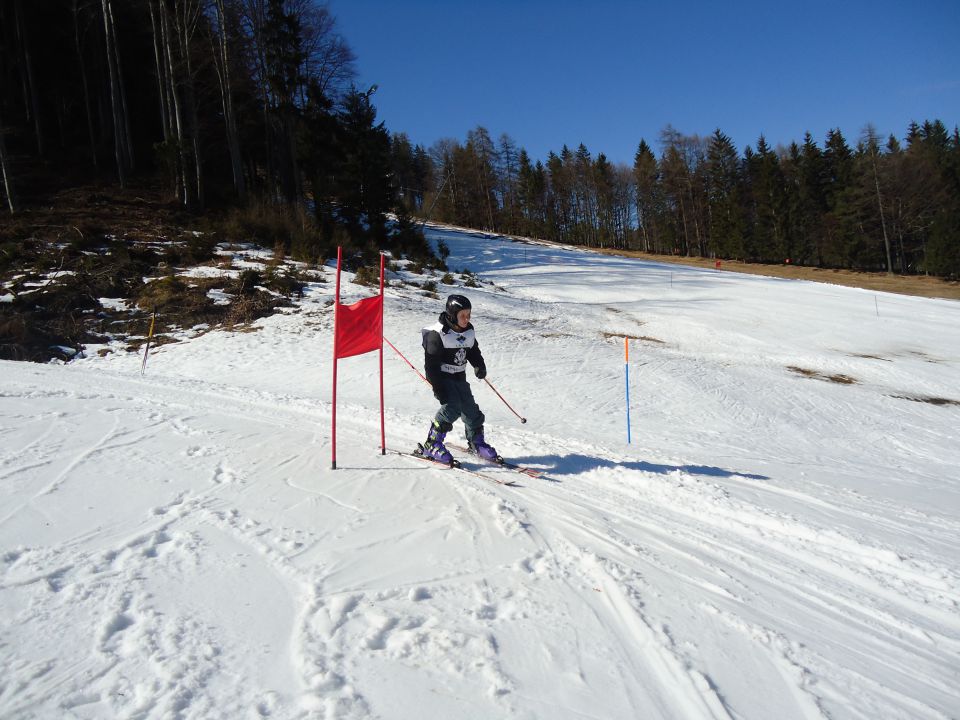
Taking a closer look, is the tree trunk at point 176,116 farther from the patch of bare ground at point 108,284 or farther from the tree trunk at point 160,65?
the patch of bare ground at point 108,284

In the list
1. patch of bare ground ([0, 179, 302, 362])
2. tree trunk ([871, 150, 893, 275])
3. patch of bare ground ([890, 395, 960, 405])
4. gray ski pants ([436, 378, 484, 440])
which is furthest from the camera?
tree trunk ([871, 150, 893, 275])

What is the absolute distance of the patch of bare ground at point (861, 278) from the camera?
113 ft

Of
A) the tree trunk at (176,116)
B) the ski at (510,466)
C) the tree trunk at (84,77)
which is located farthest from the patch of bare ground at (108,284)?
the ski at (510,466)

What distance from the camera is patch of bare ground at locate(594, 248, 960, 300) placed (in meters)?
34.6

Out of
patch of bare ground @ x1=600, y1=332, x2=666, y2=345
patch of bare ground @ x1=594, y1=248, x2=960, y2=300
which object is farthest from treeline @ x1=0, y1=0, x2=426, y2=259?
patch of bare ground @ x1=594, y1=248, x2=960, y2=300

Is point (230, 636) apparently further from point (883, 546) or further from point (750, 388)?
point (750, 388)

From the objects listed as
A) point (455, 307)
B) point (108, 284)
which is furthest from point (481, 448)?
point (108, 284)

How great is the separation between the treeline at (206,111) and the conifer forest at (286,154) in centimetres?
11

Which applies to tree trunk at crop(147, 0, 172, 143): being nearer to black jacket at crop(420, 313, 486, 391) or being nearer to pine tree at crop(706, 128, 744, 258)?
black jacket at crop(420, 313, 486, 391)

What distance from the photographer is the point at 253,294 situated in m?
17.4

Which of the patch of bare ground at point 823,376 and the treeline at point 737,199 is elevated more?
the treeline at point 737,199

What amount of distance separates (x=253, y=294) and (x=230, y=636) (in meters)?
16.5

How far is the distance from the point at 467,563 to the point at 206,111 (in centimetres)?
3998

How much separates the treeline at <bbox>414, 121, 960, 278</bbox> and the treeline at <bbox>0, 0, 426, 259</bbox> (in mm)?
6605
